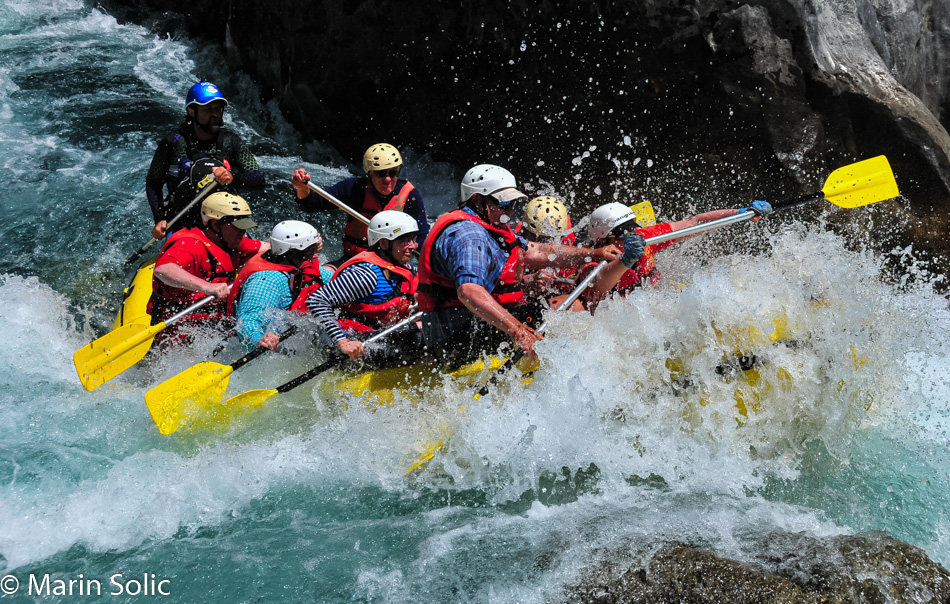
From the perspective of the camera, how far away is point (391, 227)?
4.85 metres

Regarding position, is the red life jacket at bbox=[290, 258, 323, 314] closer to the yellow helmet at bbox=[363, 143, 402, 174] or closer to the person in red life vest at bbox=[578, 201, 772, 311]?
the yellow helmet at bbox=[363, 143, 402, 174]

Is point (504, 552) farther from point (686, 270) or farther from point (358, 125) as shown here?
point (358, 125)

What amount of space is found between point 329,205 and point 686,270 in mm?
2971

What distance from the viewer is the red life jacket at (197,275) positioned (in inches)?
225

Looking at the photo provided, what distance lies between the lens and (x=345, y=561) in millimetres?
3920

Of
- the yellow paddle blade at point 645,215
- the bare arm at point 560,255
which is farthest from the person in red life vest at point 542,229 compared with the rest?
the yellow paddle blade at point 645,215

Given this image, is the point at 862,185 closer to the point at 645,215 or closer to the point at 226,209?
the point at 645,215

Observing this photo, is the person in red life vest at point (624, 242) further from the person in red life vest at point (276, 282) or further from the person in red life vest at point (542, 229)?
the person in red life vest at point (276, 282)

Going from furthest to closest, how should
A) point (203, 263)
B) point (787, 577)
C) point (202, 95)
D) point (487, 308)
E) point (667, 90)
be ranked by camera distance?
point (667, 90) → point (202, 95) → point (203, 263) → point (487, 308) → point (787, 577)

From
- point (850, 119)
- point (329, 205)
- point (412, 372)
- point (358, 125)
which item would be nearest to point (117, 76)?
point (358, 125)

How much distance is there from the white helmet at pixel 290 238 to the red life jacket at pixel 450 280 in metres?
1.24

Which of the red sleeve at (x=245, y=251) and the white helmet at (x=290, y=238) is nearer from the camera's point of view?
the white helmet at (x=290, y=238)

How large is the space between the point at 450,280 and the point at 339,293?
0.84 m

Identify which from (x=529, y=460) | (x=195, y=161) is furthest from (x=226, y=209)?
(x=529, y=460)
